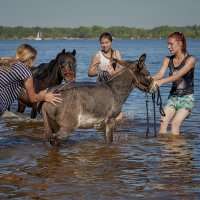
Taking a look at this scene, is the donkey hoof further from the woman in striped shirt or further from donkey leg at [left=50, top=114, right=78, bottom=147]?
the woman in striped shirt

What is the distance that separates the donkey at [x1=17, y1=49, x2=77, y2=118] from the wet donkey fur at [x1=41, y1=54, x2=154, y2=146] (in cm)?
141

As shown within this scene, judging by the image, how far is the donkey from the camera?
1183 cm

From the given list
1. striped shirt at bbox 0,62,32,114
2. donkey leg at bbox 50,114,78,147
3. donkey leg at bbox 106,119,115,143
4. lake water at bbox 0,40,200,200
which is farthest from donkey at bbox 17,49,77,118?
striped shirt at bbox 0,62,32,114

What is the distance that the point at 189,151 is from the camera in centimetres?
1029

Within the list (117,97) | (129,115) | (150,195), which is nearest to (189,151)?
(117,97)

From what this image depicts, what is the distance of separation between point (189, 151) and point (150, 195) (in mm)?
3078

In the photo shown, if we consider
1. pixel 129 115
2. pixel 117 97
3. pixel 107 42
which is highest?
pixel 107 42

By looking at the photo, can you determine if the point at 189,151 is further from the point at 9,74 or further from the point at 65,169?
the point at 9,74

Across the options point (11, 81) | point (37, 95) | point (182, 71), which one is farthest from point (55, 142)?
point (182, 71)

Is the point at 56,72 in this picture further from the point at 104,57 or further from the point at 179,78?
the point at 179,78

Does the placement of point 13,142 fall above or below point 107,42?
below

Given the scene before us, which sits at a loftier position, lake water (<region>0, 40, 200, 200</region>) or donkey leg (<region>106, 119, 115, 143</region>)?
donkey leg (<region>106, 119, 115, 143</region>)

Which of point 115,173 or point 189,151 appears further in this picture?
point 189,151

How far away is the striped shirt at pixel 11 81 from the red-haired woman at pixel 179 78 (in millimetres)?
2789
